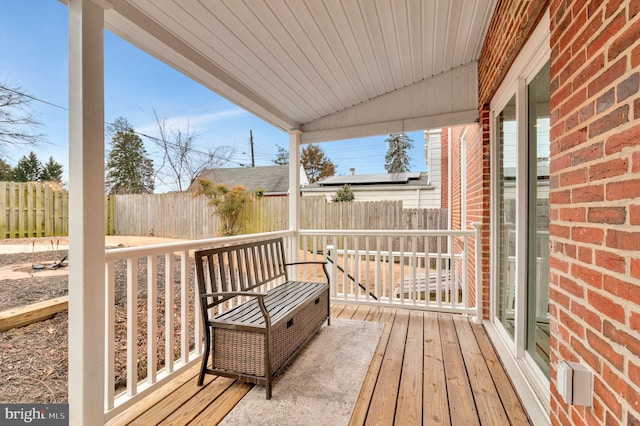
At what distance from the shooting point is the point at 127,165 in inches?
87.6

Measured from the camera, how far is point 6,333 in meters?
1.50

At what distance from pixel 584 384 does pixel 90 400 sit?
7.36 feet

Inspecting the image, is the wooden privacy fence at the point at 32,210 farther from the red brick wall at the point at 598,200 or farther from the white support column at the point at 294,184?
the white support column at the point at 294,184

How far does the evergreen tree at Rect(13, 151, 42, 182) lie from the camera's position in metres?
1.50

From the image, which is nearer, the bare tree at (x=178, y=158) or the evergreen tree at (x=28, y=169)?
the evergreen tree at (x=28, y=169)

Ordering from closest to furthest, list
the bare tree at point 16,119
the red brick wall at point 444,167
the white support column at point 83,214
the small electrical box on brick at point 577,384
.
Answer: the small electrical box on brick at point 577,384 → the bare tree at point 16,119 → the white support column at point 83,214 → the red brick wall at point 444,167

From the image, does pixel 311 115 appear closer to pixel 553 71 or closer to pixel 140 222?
pixel 140 222

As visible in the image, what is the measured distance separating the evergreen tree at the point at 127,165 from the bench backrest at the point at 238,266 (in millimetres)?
689

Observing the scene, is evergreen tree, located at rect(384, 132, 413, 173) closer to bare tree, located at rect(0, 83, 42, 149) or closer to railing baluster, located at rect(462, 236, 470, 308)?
railing baluster, located at rect(462, 236, 470, 308)

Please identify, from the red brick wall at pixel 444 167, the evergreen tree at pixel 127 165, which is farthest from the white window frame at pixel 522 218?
the red brick wall at pixel 444 167

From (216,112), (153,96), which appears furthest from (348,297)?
(153,96)

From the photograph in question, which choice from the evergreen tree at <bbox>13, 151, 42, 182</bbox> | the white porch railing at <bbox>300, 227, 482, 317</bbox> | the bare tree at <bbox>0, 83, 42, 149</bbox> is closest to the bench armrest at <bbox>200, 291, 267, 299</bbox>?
the evergreen tree at <bbox>13, 151, 42, 182</bbox>

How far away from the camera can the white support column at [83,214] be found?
5.03 feet
